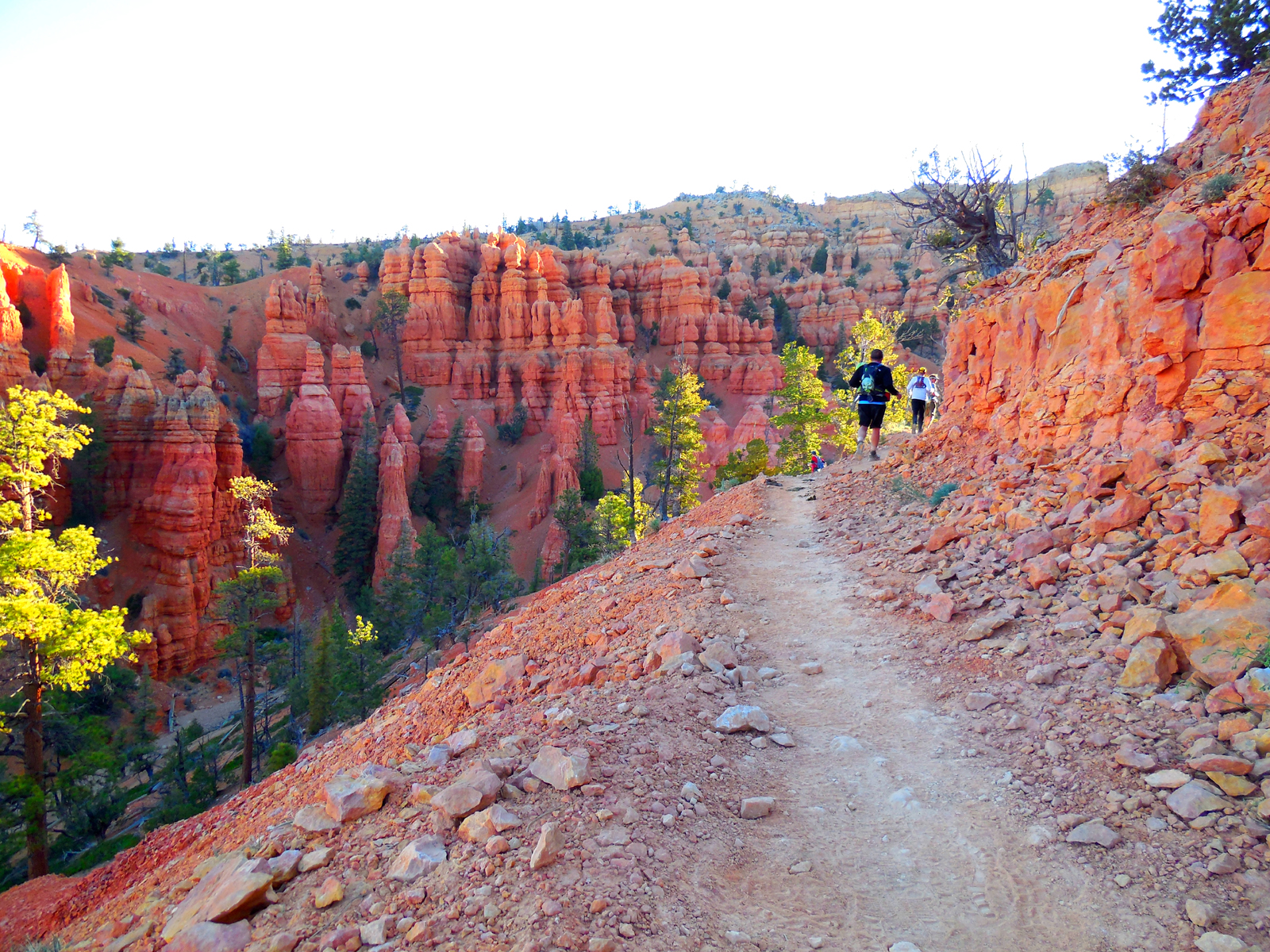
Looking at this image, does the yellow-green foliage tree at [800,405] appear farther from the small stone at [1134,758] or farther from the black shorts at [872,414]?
the small stone at [1134,758]

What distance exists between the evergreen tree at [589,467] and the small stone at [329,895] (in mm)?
36963

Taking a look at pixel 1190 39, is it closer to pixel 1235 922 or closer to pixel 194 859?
pixel 1235 922

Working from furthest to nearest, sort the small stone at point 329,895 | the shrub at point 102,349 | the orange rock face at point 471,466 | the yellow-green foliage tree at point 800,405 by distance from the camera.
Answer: the orange rock face at point 471,466, the shrub at point 102,349, the yellow-green foliage tree at point 800,405, the small stone at point 329,895

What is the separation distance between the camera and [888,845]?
3.41 metres

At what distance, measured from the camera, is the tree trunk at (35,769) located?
33.0 feet

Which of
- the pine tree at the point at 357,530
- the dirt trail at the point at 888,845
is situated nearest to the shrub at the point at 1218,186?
the dirt trail at the point at 888,845

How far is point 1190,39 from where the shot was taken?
13953 mm

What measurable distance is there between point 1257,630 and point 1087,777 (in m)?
1.26

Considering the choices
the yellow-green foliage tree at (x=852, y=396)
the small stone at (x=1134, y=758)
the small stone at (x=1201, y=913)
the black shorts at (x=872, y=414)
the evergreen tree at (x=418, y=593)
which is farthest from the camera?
the yellow-green foliage tree at (x=852, y=396)

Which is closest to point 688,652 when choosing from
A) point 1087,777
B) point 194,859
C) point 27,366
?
point 1087,777

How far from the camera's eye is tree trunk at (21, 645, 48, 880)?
33.0 feet

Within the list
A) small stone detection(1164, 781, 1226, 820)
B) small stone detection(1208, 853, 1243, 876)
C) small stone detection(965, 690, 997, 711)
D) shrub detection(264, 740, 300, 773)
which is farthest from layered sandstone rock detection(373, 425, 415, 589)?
small stone detection(1208, 853, 1243, 876)

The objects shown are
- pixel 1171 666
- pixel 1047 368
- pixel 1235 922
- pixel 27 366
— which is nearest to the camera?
pixel 1235 922

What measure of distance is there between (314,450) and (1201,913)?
44554 millimetres
